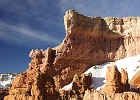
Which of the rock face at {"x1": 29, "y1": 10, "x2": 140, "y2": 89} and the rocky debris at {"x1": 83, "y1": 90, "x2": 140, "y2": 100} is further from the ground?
the rock face at {"x1": 29, "y1": 10, "x2": 140, "y2": 89}

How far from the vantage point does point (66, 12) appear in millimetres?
62688

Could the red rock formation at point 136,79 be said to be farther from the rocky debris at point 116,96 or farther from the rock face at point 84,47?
the rocky debris at point 116,96

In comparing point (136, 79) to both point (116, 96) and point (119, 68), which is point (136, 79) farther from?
point (116, 96)

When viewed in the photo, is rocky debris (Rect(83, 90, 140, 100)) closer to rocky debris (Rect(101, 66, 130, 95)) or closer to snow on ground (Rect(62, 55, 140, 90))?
rocky debris (Rect(101, 66, 130, 95))

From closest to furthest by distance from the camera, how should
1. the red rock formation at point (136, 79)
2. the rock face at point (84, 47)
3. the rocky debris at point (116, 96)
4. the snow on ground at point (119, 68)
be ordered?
1. the rocky debris at point (116, 96)
2. the red rock formation at point (136, 79)
3. the snow on ground at point (119, 68)
4. the rock face at point (84, 47)

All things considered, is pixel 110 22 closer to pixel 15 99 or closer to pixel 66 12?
pixel 66 12

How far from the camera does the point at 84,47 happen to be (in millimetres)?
64562

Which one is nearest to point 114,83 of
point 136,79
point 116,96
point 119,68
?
point 136,79

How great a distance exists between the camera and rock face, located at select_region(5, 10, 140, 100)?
59.9 metres

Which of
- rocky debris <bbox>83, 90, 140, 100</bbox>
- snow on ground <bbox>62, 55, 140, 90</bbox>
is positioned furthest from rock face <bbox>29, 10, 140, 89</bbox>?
rocky debris <bbox>83, 90, 140, 100</bbox>

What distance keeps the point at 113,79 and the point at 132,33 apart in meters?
28.2

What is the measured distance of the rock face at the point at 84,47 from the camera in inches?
2357

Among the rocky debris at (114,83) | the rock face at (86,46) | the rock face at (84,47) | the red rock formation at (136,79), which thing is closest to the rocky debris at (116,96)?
A: the rocky debris at (114,83)

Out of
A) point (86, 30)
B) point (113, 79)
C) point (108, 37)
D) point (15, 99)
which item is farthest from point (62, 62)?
point (15, 99)
